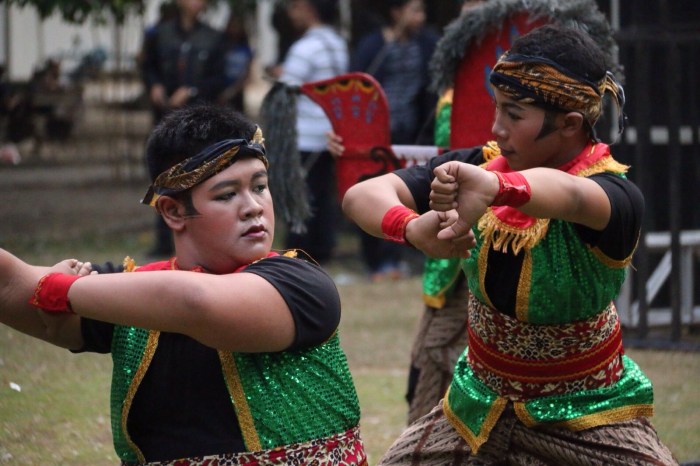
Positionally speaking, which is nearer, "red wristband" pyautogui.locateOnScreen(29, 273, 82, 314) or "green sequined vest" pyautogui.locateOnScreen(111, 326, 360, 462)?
"red wristband" pyautogui.locateOnScreen(29, 273, 82, 314)

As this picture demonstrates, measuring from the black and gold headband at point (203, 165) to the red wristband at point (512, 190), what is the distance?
0.53 m

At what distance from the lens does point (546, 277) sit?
2.83 m

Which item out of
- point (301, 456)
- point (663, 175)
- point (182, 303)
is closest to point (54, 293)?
point (182, 303)

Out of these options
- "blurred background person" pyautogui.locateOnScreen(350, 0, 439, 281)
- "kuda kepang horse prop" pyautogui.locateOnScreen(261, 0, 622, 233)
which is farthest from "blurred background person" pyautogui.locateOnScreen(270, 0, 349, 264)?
"kuda kepang horse prop" pyautogui.locateOnScreen(261, 0, 622, 233)

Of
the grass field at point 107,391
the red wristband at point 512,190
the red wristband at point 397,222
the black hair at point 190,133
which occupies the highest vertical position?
the black hair at point 190,133

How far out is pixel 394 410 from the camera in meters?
5.53

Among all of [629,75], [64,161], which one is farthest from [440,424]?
[64,161]

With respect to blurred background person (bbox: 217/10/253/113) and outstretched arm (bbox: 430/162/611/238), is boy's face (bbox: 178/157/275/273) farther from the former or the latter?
blurred background person (bbox: 217/10/253/113)

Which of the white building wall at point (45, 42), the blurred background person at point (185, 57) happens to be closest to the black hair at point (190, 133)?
the blurred background person at point (185, 57)

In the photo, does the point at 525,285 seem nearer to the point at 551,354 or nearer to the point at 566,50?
the point at 551,354

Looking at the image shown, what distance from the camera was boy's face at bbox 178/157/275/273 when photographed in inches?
95.7

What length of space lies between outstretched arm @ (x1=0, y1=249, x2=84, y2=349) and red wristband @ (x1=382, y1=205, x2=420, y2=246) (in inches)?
27.2

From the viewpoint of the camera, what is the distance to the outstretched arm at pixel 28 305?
7.68 ft

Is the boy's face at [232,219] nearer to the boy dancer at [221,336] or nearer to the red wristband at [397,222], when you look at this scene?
the boy dancer at [221,336]
